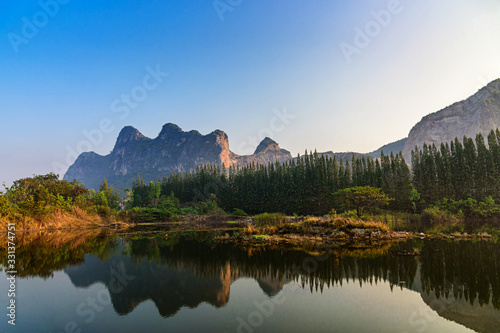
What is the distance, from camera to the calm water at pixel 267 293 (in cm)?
720

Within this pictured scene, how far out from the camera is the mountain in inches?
6161

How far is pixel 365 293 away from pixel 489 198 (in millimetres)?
45833

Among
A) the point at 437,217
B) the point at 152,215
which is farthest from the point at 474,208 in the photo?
the point at 152,215

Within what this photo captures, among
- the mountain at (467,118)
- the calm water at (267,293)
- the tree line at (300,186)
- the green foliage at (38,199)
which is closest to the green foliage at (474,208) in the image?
the tree line at (300,186)

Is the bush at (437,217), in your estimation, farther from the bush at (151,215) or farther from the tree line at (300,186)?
the bush at (151,215)

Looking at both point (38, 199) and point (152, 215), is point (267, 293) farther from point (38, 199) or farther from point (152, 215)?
point (152, 215)

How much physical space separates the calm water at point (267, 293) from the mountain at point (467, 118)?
184 metres

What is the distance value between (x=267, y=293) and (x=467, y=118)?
221 metres

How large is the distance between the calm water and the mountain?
183885 millimetres

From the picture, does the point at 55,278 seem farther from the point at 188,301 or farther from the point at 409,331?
the point at 409,331

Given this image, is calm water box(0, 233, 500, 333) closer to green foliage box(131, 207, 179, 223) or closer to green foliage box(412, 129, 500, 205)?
green foliage box(131, 207, 179, 223)

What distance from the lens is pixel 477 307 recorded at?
770 cm

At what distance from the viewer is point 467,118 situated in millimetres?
172500

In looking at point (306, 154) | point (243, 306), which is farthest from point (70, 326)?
point (306, 154)
